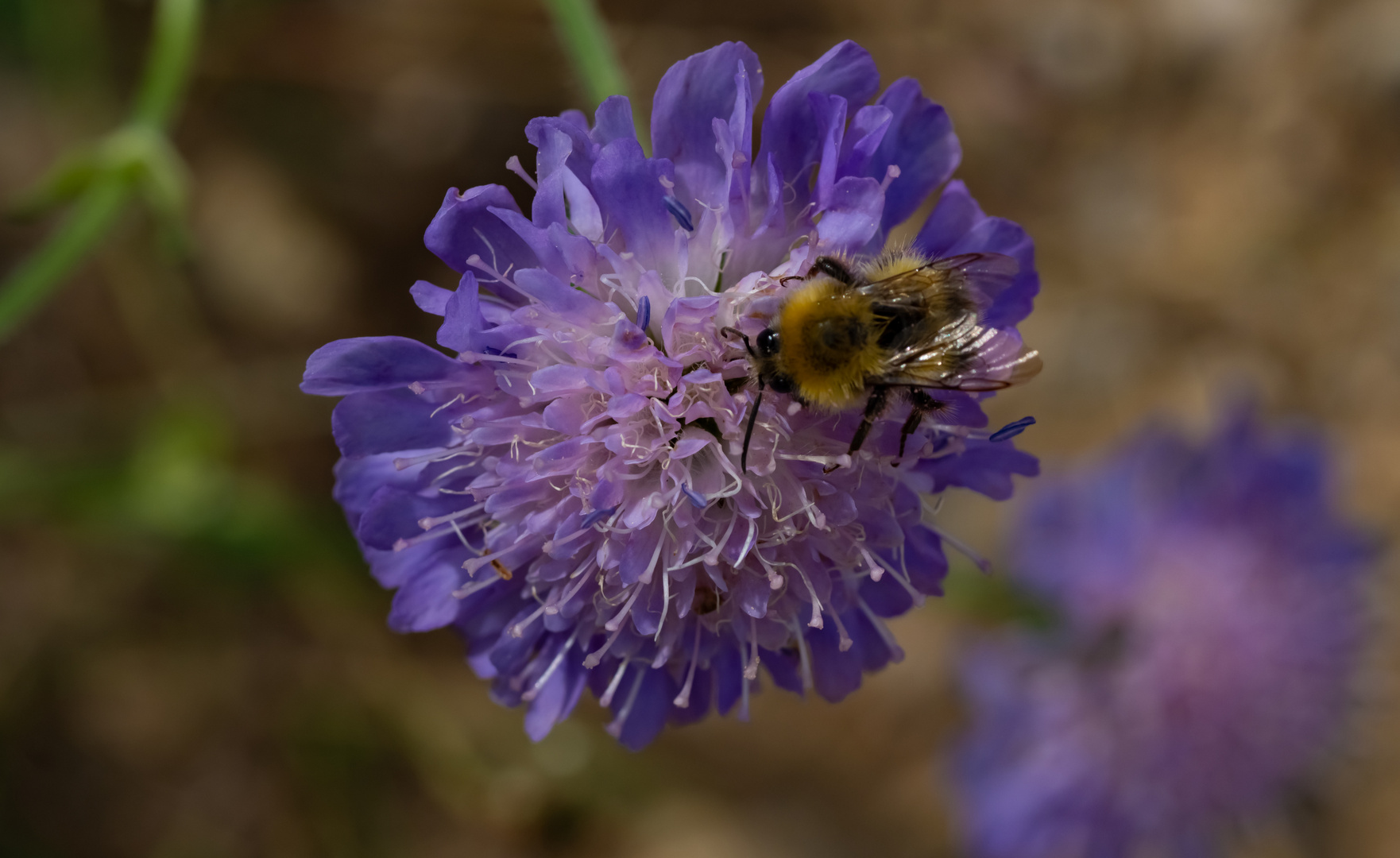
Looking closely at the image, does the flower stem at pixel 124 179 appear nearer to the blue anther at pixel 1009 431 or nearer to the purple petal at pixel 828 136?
the purple petal at pixel 828 136

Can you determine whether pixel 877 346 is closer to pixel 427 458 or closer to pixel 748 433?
pixel 748 433

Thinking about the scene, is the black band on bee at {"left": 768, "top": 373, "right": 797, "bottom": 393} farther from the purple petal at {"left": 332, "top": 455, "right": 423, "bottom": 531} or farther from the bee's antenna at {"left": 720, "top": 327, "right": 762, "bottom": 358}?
the purple petal at {"left": 332, "top": 455, "right": 423, "bottom": 531}

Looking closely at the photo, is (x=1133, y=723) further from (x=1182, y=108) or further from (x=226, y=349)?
(x=226, y=349)

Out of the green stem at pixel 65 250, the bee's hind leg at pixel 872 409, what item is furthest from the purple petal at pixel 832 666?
the green stem at pixel 65 250

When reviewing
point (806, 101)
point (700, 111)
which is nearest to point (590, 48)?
point (700, 111)

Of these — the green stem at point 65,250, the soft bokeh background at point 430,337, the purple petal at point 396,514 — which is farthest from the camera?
the soft bokeh background at point 430,337
